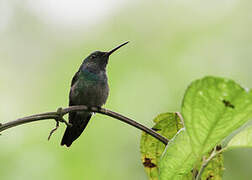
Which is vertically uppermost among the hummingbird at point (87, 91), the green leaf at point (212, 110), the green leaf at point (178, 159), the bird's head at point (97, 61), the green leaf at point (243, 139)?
the bird's head at point (97, 61)

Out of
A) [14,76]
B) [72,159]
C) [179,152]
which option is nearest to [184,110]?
[179,152]

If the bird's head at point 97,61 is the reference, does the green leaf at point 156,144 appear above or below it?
below

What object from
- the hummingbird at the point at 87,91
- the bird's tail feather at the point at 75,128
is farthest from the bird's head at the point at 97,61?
the bird's tail feather at the point at 75,128

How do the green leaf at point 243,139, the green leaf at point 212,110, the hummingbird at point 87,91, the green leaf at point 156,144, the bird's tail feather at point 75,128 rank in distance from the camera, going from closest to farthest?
the green leaf at point 212,110
the green leaf at point 243,139
the green leaf at point 156,144
the bird's tail feather at point 75,128
the hummingbird at point 87,91

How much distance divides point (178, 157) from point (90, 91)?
3126 millimetres

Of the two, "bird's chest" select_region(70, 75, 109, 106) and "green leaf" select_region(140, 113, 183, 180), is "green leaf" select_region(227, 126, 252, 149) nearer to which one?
"green leaf" select_region(140, 113, 183, 180)

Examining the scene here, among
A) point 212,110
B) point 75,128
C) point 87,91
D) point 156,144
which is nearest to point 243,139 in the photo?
point 212,110

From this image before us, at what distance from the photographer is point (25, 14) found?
26.8ft

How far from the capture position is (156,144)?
1.60 m

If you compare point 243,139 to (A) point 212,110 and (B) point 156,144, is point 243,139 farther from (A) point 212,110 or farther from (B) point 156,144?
(B) point 156,144

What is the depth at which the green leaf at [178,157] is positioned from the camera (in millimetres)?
1188

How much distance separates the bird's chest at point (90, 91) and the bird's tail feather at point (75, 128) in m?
0.16

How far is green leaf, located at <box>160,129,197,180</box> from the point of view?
1188 millimetres

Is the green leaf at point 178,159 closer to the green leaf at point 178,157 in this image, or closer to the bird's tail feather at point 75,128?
the green leaf at point 178,157
